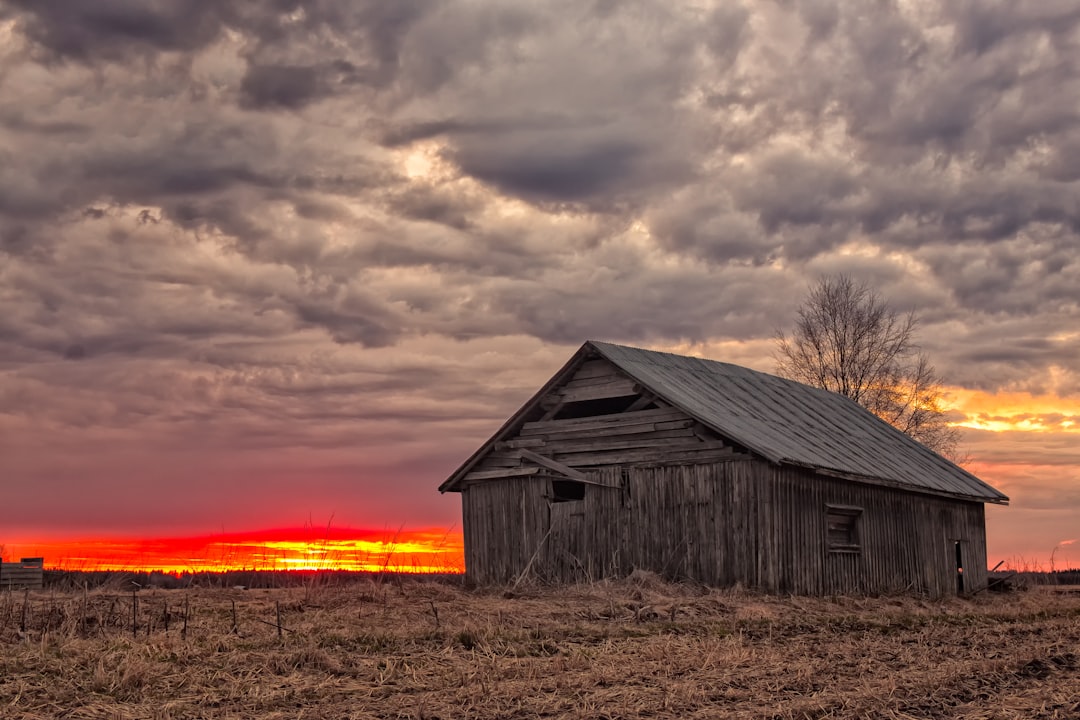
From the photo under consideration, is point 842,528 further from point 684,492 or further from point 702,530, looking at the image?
point 684,492

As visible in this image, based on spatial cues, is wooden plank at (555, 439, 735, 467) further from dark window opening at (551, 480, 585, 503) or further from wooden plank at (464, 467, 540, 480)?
dark window opening at (551, 480, 585, 503)

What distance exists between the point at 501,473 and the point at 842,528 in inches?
337

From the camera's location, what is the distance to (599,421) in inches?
1053

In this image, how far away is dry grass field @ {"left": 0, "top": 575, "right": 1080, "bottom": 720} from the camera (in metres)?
10.0

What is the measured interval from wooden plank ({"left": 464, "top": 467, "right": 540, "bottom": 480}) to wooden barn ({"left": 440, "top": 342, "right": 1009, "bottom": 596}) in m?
0.04

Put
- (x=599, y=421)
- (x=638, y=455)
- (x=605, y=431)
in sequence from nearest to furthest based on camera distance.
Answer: (x=638, y=455) < (x=605, y=431) < (x=599, y=421)

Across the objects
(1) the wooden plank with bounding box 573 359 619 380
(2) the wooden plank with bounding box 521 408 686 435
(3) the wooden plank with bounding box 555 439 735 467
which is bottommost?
(3) the wooden plank with bounding box 555 439 735 467

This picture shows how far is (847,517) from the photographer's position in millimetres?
27453

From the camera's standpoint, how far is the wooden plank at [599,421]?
2553cm

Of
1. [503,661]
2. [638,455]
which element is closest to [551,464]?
[638,455]

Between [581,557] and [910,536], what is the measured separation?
9852mm

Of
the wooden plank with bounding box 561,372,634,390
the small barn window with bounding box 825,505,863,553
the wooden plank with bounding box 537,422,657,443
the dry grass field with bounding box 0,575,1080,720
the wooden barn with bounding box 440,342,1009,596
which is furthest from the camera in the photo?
the wooden plank with bounding box 561,372,634,390

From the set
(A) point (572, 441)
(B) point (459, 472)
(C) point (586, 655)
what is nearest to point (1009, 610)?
(A) point (572, 441)

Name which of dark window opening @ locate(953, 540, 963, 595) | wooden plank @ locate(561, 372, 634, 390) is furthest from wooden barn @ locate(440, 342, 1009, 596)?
dark window opening @ locate(953, 540, 963, 595)
